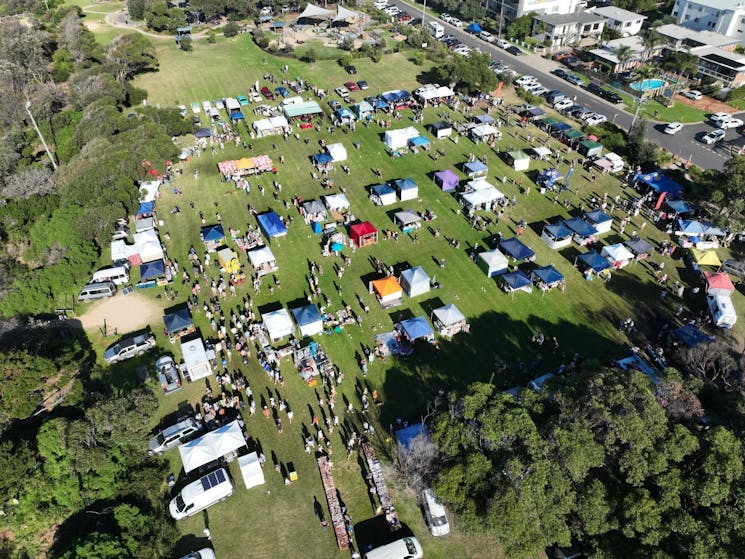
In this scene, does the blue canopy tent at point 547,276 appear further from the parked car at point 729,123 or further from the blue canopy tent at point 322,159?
the parked car at point 729,123

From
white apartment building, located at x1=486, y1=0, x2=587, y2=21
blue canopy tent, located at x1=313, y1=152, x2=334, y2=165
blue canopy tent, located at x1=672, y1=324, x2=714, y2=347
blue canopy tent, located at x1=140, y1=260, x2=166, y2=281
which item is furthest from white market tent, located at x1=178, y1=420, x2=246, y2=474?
white apartment building, located at x1=486, y1=0, x2=587, y2=21

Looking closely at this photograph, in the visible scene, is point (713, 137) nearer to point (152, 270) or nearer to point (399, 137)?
point (399, 137)

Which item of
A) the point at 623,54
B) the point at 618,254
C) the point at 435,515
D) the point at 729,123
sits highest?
the point at 623,54

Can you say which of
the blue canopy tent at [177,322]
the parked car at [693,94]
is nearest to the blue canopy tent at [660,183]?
the parked car at [693,94]

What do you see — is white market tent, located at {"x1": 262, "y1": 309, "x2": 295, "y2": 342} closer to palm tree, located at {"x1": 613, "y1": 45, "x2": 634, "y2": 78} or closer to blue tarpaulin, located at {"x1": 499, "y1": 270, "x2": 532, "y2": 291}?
blue tarpaulin, located at {"x1": 499, "y1": 270, "x2": 532, "y2": 291}

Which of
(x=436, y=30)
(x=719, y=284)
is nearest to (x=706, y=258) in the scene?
(x=719, y=284)

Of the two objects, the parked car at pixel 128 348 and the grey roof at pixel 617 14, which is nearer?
the parked car at pixel 128 348
